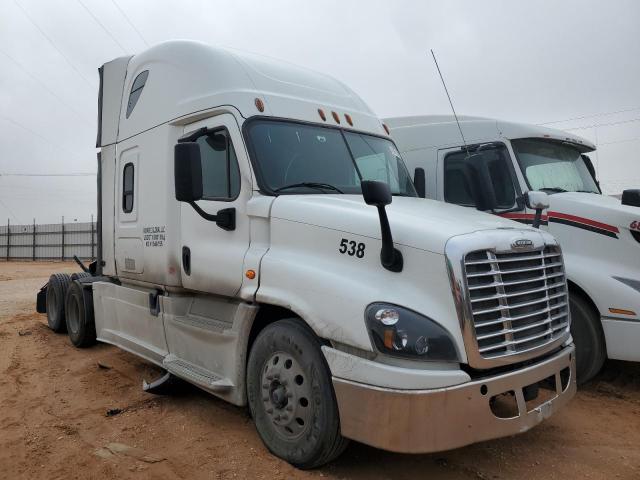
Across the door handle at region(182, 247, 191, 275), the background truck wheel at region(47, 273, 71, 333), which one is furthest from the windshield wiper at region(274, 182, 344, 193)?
the background truck wheel at region(47, 273, 71, 333)

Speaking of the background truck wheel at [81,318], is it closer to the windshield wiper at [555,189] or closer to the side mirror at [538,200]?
the side mirror at [538,200]

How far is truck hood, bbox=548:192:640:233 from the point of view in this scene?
555cm

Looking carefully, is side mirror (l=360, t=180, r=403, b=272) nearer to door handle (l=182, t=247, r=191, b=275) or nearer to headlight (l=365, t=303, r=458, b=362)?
headlight (l=365, t=303, r=458, b=362)

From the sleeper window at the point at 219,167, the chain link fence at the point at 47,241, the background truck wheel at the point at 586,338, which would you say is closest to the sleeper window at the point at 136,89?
the sleeper window at the point at 219,167

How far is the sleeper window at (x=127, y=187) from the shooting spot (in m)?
5.96

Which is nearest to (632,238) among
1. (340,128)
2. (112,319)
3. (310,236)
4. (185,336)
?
(340,128)

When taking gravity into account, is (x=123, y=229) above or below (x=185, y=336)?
above

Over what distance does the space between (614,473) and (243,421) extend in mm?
2873

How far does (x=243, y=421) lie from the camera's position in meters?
4.66

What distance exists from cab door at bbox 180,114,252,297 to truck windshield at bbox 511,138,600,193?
3.72 meters

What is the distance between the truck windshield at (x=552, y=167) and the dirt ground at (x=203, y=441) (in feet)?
7.53

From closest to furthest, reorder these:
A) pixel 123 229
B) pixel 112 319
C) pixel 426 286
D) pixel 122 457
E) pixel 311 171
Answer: pixel 426 286
pixel 122 457
pixel 311 171
pixel 123 229
pixel 112 319

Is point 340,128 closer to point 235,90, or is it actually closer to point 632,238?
point 235,90

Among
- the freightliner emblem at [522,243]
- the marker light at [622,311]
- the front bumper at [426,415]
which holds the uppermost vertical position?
the freightliner emblem at [522,243]
